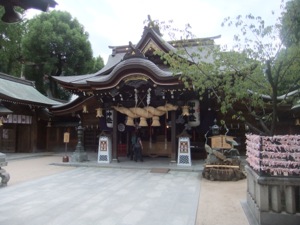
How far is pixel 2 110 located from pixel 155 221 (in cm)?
875

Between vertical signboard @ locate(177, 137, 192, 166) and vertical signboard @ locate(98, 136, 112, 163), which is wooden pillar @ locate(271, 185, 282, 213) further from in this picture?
vertical signboard @ locate(98, 136, 112, 163)

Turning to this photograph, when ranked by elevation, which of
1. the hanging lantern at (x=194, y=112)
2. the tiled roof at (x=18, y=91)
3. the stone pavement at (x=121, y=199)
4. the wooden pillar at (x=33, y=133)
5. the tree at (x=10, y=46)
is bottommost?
the stone pavement at (x=121, y=199)

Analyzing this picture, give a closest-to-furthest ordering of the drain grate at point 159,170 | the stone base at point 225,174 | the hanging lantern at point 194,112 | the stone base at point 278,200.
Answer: the stone base at point 278,200
the stone base at point 225,174
the drain grate at point 159,170
the hanging lantern at point 194,112

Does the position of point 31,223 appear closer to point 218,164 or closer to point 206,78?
point 206,78

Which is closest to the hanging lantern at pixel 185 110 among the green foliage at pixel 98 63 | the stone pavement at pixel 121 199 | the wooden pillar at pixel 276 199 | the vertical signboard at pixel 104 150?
the stone pavement at pixel 121 199

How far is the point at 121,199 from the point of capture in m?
6.46

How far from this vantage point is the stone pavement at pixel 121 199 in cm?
502

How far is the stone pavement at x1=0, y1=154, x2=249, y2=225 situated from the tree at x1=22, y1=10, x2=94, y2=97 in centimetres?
1818

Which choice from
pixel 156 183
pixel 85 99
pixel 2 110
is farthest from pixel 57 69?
pixel 156 183

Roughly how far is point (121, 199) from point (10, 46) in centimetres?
2145

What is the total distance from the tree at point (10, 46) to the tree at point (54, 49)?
1284 mm

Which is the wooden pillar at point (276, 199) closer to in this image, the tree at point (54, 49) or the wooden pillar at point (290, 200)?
the wooden pillar at point (290, 200)

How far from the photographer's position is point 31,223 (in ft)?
15.4

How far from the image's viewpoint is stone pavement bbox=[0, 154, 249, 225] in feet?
16.5
